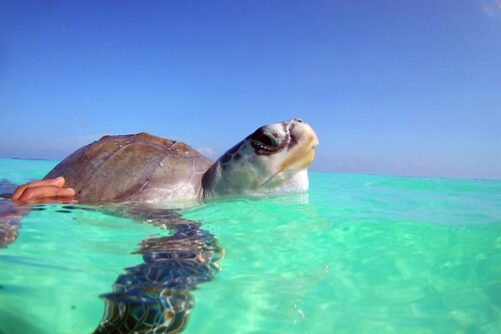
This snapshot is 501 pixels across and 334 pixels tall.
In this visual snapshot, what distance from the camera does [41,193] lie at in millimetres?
3668

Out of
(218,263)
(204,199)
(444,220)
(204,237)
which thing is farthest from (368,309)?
(204,199)

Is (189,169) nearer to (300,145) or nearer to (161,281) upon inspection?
(300,145)

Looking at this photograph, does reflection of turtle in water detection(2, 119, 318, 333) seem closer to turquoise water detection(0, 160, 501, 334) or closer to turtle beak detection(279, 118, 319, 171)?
turtle beak detection(279, 118, 319, 171)

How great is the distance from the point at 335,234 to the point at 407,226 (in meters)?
0.85


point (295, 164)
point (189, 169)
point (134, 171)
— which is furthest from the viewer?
point (189, 169)

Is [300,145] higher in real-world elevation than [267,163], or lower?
higher

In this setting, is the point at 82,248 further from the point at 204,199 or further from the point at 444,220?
the point at 444,220

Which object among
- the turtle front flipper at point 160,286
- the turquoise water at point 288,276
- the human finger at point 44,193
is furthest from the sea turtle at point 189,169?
the turtle front flipper at point 160,286

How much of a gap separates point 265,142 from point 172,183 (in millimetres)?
1255

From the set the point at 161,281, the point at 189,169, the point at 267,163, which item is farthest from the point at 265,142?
the point at 161,281

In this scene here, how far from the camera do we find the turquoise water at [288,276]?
1.54 meters

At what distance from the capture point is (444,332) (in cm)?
153

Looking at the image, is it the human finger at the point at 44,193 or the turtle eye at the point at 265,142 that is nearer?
the turtle eye at the point at 265,142

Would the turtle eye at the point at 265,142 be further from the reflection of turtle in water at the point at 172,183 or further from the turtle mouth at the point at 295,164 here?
the turtle mouth at the point at 295,164
